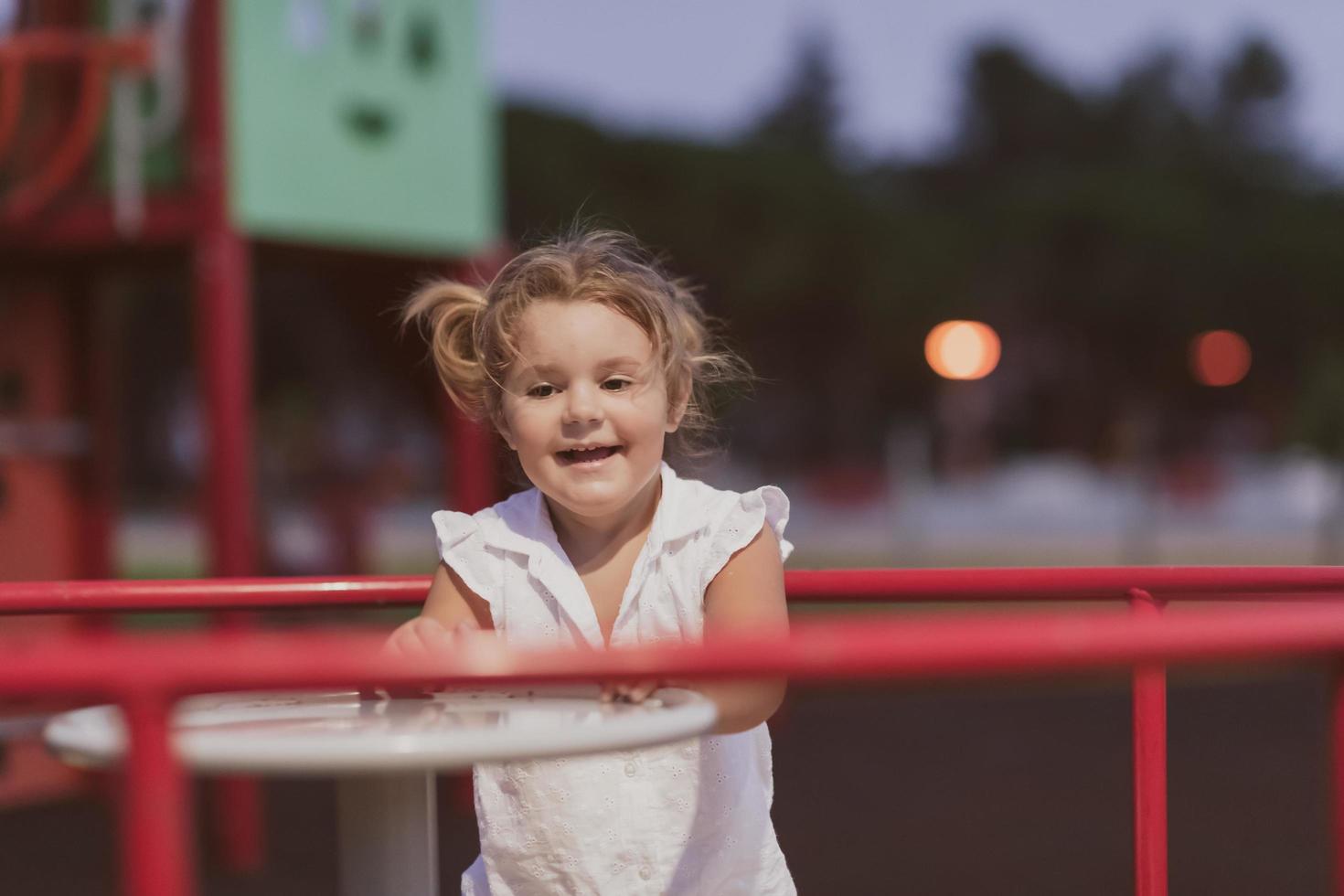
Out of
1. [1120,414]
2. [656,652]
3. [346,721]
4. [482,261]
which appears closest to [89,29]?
[482,261]

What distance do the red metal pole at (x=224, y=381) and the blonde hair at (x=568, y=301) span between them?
319 centimetres

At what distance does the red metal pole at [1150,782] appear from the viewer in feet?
6.84

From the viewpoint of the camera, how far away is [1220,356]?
41.3 m

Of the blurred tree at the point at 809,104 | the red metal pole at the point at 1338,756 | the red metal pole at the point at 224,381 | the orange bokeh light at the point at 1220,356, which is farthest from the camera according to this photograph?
the blurred tree at the point at 809,104

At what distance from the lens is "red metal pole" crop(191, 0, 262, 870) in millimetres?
5504

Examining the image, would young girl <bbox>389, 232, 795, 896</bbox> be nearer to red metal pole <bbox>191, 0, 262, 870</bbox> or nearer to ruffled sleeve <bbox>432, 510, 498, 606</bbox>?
ruffled sleeve <bbox>432, 510, 498, 606</bbox>

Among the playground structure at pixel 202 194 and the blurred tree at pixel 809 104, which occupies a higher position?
the blurred tree at pixel 809 104

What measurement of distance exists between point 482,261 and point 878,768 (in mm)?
2555

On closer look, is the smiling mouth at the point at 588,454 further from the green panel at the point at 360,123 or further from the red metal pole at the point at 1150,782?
the green panel at the point at 360,123

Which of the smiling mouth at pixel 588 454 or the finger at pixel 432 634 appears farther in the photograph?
the smiling mouth at pixel 588 454

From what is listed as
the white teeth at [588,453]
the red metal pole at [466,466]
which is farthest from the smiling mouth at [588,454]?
the red metal pole at [466,466]

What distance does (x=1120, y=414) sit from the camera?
42.5 meters

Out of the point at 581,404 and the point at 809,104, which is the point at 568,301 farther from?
the point at 809,104

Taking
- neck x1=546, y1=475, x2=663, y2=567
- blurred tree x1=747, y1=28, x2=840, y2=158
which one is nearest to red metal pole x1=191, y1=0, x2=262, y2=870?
neck x1=546, y1=475, x2=663, y2=567
